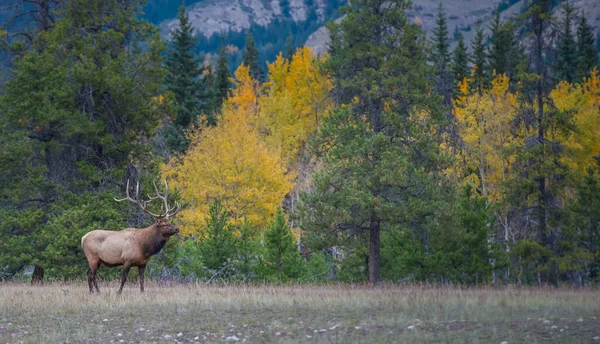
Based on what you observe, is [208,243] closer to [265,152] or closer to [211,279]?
[211,279]

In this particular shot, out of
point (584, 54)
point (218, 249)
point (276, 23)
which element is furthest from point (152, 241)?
point (276, 23)

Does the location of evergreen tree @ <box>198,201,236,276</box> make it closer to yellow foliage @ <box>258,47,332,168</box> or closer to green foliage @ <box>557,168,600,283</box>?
green foliage @ <box>557,168,600,283</box>

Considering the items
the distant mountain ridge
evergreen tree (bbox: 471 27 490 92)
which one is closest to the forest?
evergreen tree (bbox: 471 27 490 92)

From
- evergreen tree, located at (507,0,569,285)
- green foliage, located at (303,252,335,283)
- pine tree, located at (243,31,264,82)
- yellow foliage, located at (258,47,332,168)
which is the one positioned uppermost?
pine tree, located at (243,31,264,82)

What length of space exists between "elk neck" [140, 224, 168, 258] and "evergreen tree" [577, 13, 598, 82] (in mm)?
39283

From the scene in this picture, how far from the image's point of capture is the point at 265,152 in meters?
32.0

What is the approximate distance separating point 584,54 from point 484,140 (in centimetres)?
2442

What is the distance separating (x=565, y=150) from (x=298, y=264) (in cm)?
928

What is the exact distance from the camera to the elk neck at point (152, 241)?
15859mm

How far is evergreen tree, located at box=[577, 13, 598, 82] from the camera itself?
48213 millimetres

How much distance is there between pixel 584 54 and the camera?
51.8 metres

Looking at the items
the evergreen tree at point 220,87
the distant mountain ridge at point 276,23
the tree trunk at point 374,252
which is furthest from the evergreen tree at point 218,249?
the distant mountain ridge at point 276,23

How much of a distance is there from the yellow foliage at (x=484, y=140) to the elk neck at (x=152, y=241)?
18.5 meters

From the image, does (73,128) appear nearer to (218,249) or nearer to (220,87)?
(218,249)
